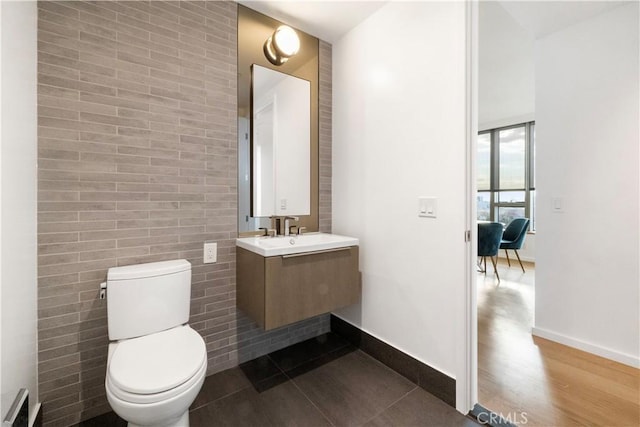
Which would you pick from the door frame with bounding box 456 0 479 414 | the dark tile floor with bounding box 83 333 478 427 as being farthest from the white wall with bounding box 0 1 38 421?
the door frame with bounding box 456 0 479 414

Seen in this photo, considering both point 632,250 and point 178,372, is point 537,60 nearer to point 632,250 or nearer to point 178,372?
point 632,250

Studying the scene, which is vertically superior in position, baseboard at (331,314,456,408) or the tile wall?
the tile wall

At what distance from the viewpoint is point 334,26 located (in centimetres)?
211

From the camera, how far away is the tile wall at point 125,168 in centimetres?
135

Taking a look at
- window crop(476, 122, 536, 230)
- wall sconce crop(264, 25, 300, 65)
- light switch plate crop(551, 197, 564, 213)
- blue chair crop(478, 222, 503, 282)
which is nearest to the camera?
wall sconce crop(264, 25, 300, 65)

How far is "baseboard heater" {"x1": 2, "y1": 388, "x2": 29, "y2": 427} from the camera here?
0.97 meters

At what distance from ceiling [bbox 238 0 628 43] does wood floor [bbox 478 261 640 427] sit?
2.42 meters

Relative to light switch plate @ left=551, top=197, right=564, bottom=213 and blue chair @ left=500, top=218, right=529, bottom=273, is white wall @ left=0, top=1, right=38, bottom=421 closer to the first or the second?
light switch plate @ left=551, top=197, right=564, bottom=213

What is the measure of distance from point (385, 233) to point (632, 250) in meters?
1.65

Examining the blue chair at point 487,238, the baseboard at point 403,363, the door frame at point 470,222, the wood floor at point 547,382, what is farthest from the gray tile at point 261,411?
the blue chair at point 487,238

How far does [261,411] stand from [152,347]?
0.66 m

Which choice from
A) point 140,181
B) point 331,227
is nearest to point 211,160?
point 140,181

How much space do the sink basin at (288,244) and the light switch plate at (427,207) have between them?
49 cm

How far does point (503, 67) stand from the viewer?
10.2 ft
